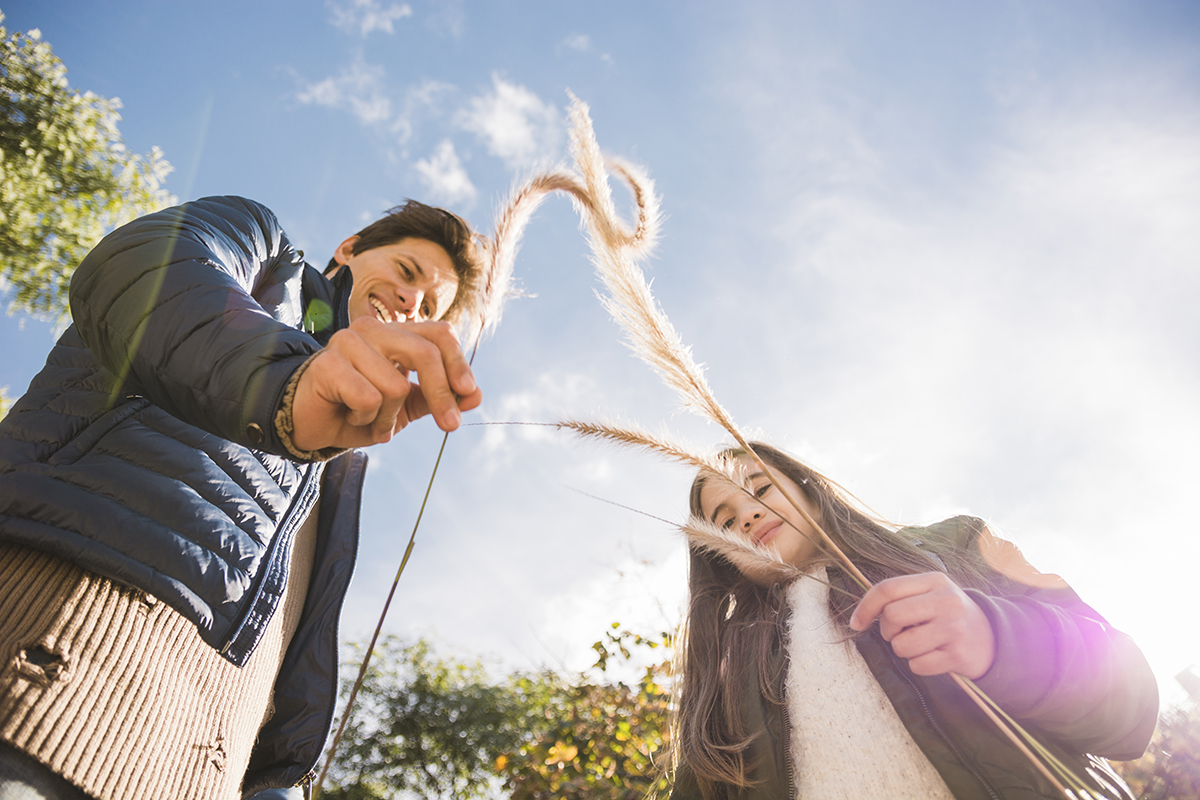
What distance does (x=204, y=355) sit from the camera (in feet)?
2.39

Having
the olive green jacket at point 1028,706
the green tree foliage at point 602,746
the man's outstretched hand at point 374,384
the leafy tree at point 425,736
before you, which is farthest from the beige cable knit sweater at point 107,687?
the leafy tree at point 425,736

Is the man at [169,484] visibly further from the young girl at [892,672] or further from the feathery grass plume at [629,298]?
the young girl at [892,672]

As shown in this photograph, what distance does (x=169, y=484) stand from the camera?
0.96 m

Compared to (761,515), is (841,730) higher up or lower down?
lower down

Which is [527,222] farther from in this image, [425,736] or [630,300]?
[425,736]

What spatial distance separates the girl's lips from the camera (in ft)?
6.91

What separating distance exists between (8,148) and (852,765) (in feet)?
29.7

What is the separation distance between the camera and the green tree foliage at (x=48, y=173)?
18.6 ft

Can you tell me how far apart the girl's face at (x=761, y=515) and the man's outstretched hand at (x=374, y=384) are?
1.43 meters

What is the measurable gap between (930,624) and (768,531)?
0.96 meters

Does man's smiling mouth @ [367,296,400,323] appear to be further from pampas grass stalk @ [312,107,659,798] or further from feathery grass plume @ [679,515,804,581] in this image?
feathery grass plume @ [679,515,804,581]

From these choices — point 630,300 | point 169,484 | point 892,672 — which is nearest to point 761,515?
point 892,672

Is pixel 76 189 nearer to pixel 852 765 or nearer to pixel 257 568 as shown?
pixel 257 568

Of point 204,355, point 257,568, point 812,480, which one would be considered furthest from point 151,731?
point 812,480
